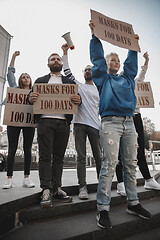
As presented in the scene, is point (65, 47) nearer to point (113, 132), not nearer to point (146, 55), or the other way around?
point (146, 55)

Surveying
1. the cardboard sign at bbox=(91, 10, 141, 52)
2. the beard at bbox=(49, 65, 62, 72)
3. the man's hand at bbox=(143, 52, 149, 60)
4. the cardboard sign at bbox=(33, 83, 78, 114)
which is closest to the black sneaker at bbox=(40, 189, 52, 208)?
the cardboard sign at bbox=(33, 83, 78, 114)

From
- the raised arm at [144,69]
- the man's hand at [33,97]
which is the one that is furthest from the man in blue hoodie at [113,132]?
the raised arm at [144,69]

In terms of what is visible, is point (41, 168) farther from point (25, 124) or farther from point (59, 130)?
point (25, 124)

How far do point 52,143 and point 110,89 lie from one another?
83 centimetres

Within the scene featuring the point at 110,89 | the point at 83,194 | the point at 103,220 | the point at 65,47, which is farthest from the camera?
the point at 65,47

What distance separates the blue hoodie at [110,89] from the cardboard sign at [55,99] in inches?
15.7

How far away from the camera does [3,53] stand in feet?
27.1

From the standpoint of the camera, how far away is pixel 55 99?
76.5 inches

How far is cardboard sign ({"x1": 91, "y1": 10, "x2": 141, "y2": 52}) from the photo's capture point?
1.77 metres

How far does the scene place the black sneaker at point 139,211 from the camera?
1.53 m

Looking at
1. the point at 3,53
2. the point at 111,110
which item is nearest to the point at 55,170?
the point at 111,110

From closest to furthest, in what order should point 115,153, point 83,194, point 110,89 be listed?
point 115,153 → point 110,89 → point 83,194

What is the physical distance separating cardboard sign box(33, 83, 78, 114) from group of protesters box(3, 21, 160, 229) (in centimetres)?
6

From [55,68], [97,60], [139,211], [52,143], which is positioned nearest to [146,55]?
[97,60]
